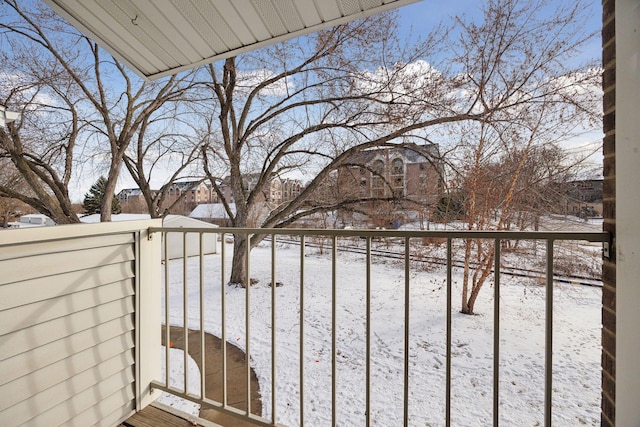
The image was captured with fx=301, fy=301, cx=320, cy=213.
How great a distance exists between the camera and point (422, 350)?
5297mm

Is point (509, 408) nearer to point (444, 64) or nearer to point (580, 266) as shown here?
point (580, 266)

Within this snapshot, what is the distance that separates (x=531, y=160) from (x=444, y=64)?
9.35 feet

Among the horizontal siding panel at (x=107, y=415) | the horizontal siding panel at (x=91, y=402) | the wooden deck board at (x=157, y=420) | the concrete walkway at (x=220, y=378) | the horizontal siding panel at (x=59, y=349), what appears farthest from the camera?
the concrete walkway at (x=220, y=378)

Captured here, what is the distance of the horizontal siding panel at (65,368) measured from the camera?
1148 millimetres

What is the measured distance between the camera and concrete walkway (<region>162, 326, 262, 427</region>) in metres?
2.96

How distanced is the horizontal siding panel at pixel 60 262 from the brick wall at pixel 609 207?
6.73 ft

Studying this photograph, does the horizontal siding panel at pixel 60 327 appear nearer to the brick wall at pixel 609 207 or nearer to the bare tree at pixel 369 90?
the brick wall at pixel 609 207

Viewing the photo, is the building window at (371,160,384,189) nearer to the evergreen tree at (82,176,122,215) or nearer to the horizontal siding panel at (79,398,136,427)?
the horizontal siding panel at (79,398,136,427)

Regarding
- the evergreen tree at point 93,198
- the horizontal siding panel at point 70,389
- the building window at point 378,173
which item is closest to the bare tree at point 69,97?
the evergreen tree at point 93,198

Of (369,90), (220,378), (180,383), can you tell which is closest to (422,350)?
(220,378)

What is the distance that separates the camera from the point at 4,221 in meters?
9.38

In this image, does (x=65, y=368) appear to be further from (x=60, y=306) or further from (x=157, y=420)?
(x=157, y=420)

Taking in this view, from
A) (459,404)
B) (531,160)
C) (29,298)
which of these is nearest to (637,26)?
(29,298)

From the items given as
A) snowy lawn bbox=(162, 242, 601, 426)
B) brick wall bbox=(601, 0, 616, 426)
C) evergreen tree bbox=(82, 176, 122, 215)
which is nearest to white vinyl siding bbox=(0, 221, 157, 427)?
snowy lawn bbox=(162, 242, 601, 426)
